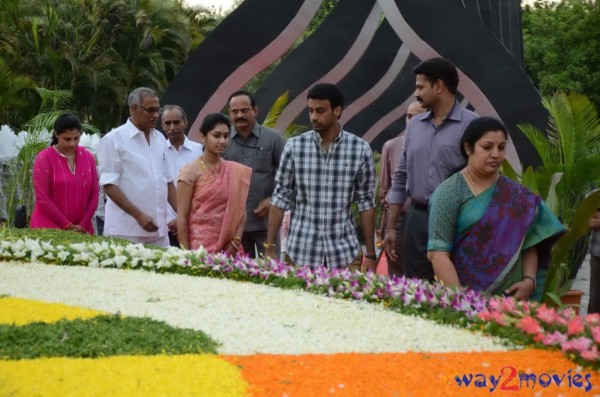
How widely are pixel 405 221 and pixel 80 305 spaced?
6.54 feet

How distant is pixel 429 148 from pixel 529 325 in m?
1.65

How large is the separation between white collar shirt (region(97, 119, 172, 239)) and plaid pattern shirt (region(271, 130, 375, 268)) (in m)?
1.63

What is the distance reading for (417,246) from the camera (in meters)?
5.66

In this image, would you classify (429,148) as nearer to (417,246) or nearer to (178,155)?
(417,246)

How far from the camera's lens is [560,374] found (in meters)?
3.94

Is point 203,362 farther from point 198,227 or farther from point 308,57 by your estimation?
point 308,57

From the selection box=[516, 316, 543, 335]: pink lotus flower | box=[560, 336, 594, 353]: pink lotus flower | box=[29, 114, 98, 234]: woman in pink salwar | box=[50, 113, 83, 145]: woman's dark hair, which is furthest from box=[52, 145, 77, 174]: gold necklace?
box=[560, 336, 594, 353]: pink lotus flower

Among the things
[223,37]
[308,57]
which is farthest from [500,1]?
[223,37]

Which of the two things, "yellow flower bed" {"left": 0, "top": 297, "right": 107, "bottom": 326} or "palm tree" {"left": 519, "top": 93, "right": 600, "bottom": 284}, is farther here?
"palm tree" {"left": 519, "top": 93, "right": 600, "bottom": 284}

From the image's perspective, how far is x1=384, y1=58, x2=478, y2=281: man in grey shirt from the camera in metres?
5.68

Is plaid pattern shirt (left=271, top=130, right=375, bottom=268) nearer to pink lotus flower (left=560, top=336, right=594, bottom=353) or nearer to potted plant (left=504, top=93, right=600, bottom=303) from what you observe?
potted plant (left=504, top=93, right=600, bottom=303)

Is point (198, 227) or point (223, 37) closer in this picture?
point (198, 227)

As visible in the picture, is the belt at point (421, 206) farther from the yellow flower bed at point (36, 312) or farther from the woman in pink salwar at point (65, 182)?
the woman in pink salwar at point (65, 182)

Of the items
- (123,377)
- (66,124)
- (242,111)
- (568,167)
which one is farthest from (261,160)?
(123,377)
